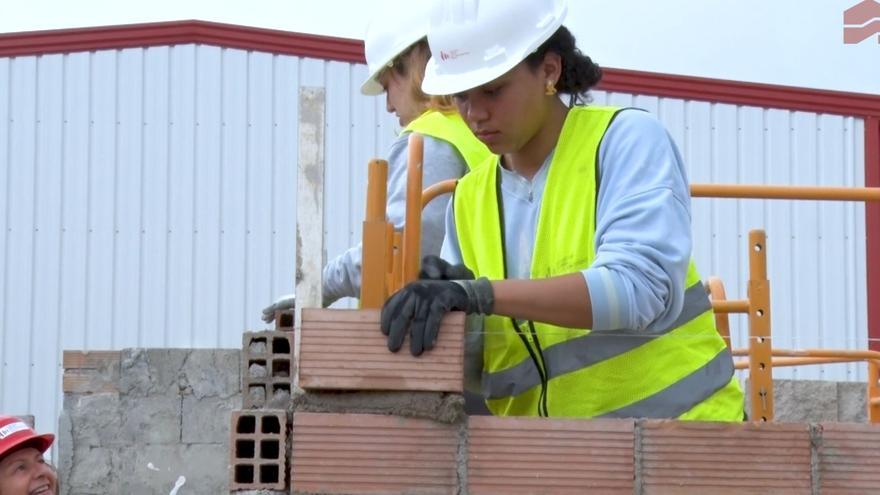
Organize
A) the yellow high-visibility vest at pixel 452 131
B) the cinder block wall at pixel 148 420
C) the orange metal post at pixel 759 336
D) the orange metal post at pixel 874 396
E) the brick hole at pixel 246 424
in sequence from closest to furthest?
the brick hole at pixel 246 424, the orange metal post at pixel 759 336, the yellow high-visibility vest at pixel 452 131, the orange metal post at pixel 874 396, the cinder block wall at pixel 148 420

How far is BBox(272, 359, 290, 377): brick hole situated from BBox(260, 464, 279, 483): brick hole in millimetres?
420

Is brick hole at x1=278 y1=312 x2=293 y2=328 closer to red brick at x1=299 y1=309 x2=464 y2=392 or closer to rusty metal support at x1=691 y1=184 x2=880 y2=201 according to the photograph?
red brick at x1=299 y1=309 x2=464 y2=392

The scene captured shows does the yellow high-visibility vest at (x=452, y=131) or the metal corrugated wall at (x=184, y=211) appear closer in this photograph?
the yellow high-visibility vest at (x=452, y=131)

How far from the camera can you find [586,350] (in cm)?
339

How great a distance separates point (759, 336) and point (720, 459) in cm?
127

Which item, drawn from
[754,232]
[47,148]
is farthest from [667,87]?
[754,232]

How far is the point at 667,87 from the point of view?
12680mm

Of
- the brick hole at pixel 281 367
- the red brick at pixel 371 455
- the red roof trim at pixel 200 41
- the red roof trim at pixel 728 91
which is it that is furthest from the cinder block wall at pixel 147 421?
the red brick at pixel 371 455

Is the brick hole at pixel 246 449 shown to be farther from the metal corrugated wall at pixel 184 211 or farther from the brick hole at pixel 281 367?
the metal corrugated wall at pixel 184 211

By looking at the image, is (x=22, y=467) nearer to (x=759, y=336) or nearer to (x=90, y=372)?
(x=759, y=336)

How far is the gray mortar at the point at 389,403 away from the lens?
3215mm

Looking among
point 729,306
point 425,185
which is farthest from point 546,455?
point 729,306

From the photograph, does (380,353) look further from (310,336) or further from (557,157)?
(557,157)

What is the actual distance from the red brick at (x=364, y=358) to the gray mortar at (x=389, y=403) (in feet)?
0.08
